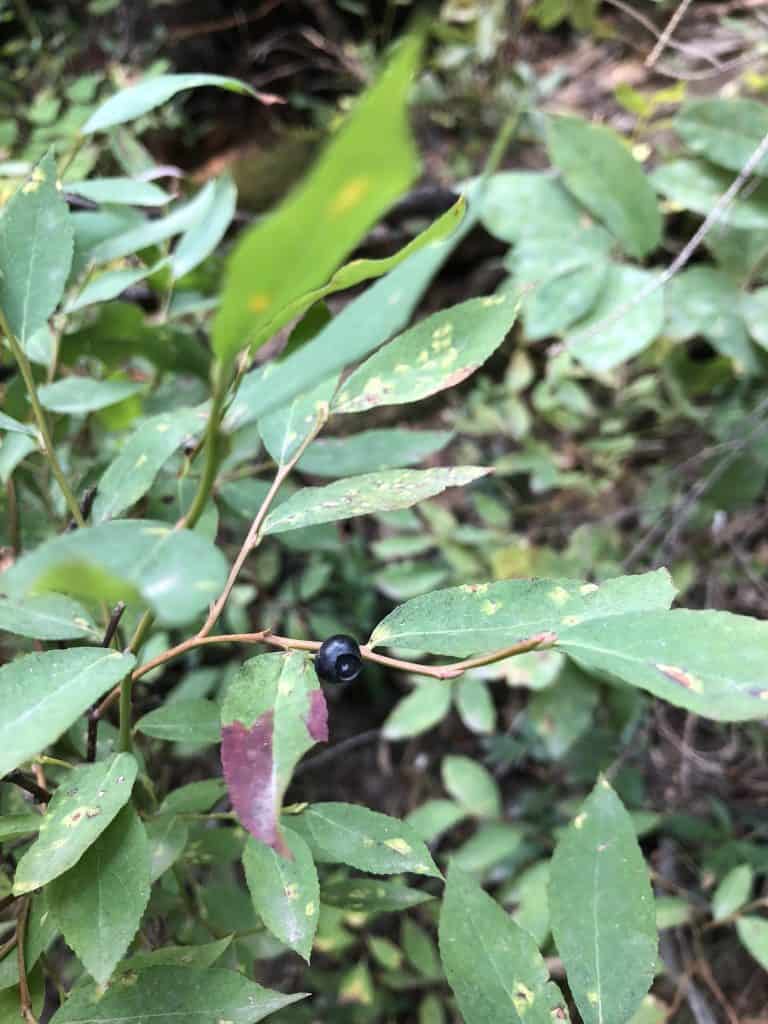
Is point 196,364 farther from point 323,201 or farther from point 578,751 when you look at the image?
point 578,751

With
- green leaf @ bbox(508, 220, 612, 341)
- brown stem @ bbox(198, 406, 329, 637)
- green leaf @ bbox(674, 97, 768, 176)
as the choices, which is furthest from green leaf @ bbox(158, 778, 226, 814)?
green leaf @ bbox(674, 97, 768, 176)

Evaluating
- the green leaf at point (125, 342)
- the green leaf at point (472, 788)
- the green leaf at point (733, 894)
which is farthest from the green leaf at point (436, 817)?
the green leaf at point (125, 342)

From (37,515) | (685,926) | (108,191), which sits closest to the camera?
(108,191)

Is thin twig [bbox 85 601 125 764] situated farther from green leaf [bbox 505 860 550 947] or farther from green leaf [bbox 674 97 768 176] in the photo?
green leaf [bbox 674 97 768 176]

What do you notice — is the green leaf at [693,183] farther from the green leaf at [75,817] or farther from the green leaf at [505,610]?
the green leaf at [75,817]

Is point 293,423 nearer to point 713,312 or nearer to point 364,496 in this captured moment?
point 364,496

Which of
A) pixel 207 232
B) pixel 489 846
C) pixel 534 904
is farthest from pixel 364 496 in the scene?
pixel 489 846

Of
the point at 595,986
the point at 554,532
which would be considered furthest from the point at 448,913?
the point at 554,532
